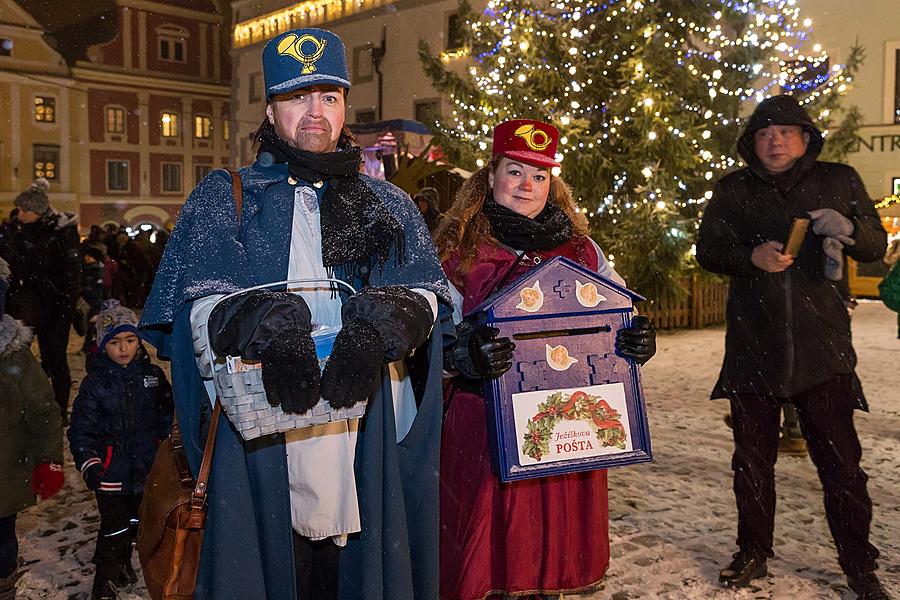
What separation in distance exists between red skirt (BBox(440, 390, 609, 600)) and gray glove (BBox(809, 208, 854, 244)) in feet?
4.76

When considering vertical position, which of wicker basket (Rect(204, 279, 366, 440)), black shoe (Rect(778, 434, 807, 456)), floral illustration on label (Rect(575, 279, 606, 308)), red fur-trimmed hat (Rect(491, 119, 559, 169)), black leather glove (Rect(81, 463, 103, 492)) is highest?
red fur-trimmed hat (Rect(491, 119, 559, 169))

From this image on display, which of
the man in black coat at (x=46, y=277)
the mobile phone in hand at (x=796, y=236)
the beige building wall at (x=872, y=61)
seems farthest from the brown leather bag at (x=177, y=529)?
the beige building wall at (x=872, y=61)

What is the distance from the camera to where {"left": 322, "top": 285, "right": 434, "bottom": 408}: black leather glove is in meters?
2.13

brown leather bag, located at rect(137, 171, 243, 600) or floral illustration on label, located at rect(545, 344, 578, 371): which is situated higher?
floral illustration on label, located at rect(545, 344, 578, 371)

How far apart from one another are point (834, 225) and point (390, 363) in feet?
7.34

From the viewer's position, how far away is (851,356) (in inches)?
154

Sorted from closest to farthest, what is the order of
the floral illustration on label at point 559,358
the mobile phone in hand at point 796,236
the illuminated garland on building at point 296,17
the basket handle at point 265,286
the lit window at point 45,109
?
the basket handle at point 265,286 < the floral illustration on label at point 559,358 < the mobile phone in hand at point 796,236 < the illuminated garland on building at point 296,17 < the lit window at point 45,109

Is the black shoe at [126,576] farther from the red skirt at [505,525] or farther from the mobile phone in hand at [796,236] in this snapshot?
the mobile phone in hand at [796,236]

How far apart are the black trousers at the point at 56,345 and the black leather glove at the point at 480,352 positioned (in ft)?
17.9

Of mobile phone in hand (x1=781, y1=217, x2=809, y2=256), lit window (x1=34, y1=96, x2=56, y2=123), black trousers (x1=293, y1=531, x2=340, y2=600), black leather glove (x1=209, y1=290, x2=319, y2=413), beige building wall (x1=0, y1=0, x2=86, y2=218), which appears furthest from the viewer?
lit window (x1=34, y1=96, x2=56, y2=123)

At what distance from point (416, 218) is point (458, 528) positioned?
1.34m

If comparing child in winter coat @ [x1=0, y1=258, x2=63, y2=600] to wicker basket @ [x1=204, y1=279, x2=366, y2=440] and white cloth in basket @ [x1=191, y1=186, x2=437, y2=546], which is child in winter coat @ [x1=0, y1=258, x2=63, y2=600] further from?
wicker basket @ [x1=204, y1=279, x2=366, y2=440]

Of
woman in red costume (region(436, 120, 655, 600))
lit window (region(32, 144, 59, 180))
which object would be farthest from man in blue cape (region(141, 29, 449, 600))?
lit window (region(32, 144, 59, 180))

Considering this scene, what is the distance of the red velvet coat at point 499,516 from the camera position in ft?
10.9
